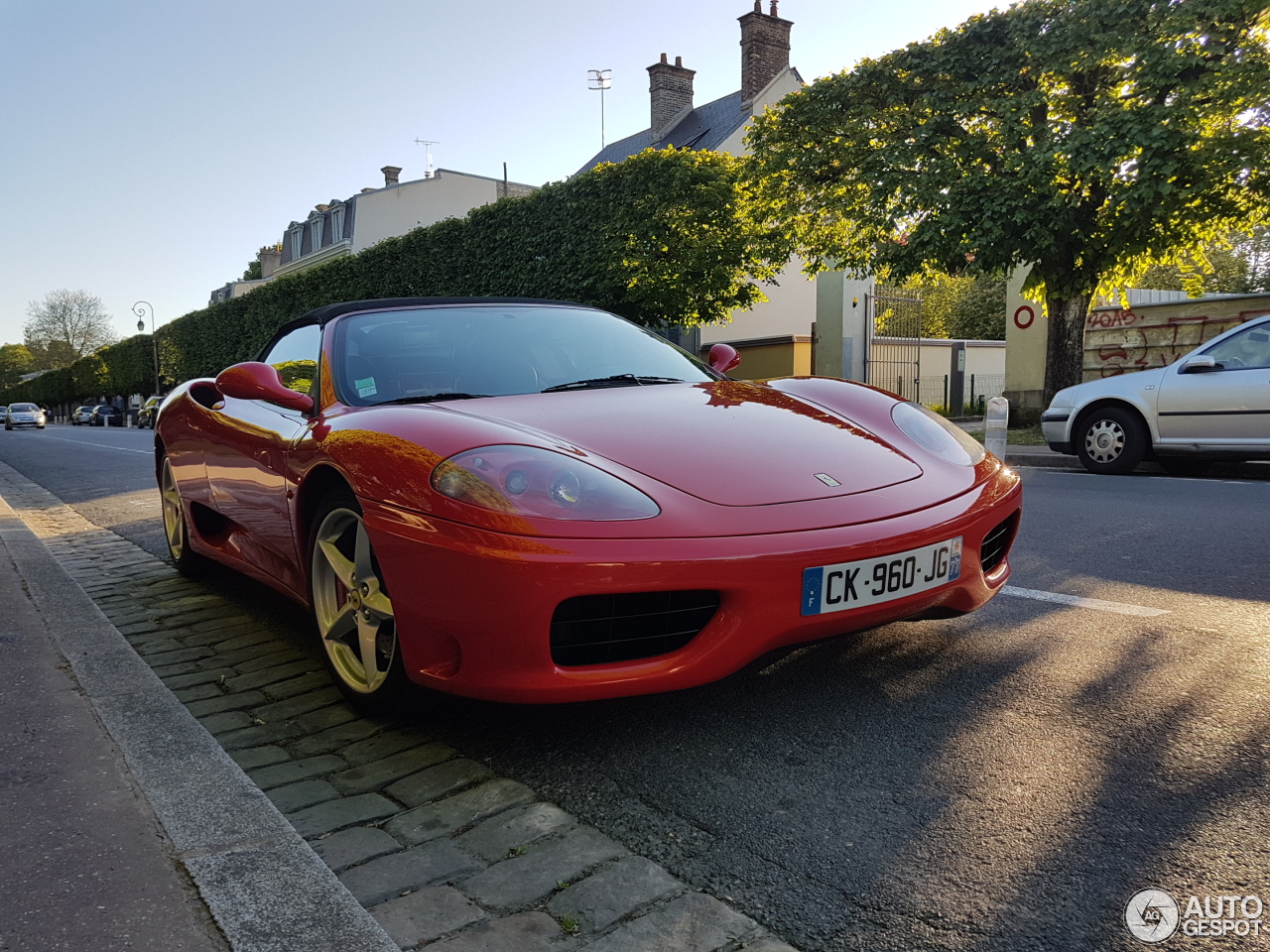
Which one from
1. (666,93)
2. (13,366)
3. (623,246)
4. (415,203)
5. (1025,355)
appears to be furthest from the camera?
(13,366)

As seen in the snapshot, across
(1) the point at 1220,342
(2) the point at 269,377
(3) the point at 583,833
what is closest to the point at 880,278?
(1) the point at 1220,342

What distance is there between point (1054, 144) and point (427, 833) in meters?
13.1

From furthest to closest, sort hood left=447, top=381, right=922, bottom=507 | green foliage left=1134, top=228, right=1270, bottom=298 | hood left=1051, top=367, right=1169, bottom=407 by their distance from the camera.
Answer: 1. green foliage left=1134, top=228, right=1270, bottom=298
2. hood left=1051, top=367, right=1169, bottom=407
3. hood left=447, top=381, right=922, bottom=507

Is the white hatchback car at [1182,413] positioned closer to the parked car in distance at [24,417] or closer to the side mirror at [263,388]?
the side mirror at [263,388]

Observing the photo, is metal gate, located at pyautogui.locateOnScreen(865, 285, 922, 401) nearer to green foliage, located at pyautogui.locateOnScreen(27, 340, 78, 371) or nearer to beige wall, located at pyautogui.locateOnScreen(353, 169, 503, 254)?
beige wall, located at pyautogui.locateOnScreen(353, 169, 503, 254)

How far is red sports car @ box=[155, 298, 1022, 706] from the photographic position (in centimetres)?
219

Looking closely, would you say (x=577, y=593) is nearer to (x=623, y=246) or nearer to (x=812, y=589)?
(x=812, y=589)

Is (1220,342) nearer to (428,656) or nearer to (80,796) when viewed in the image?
(428,656)

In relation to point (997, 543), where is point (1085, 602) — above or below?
below

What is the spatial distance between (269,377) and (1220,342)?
811 centimetres

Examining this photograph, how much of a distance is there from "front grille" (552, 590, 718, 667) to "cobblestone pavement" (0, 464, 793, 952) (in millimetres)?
349

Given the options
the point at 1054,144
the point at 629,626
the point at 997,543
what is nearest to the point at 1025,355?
the point at 1054,144

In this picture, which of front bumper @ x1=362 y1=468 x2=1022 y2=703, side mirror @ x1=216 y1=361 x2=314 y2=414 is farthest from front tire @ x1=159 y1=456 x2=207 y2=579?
front bumper @ x1=362 y1=468 x2=1022 y2=703

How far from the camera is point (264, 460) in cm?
336
